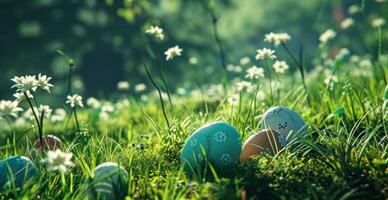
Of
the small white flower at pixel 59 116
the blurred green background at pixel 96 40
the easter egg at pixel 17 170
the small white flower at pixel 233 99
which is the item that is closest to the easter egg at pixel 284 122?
the small white flower at pixel 233 99

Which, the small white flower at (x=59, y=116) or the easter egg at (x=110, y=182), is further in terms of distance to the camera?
the small white flower at (x=59, y=116)

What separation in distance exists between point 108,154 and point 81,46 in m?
11.9

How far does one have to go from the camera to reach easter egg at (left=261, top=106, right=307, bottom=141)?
124 inches

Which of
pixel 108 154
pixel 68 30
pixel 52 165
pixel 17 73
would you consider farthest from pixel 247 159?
pixel 17 73

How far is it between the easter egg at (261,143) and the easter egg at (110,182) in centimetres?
69

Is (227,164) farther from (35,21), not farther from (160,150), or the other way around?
(35,21)

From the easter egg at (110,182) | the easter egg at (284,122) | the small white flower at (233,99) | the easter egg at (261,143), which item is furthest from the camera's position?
the small white flower at (233,99)

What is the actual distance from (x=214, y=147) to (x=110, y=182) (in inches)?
21.1

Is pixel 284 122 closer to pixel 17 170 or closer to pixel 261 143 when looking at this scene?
pixel 261 143

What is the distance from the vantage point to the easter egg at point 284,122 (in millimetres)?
3145

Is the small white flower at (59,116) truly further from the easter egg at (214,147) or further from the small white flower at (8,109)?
the easter egg at (214,147)

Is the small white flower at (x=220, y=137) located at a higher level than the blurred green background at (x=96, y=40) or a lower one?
lower

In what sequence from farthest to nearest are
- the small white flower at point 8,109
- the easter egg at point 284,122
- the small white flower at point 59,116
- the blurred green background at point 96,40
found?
the blurred green background at point 96,40 < the small white flower at point 59,116 < the easter egg at point 284,122 < the small white flower at point 8,109

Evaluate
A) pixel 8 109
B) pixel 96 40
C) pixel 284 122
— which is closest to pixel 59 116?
pixel 8 109
